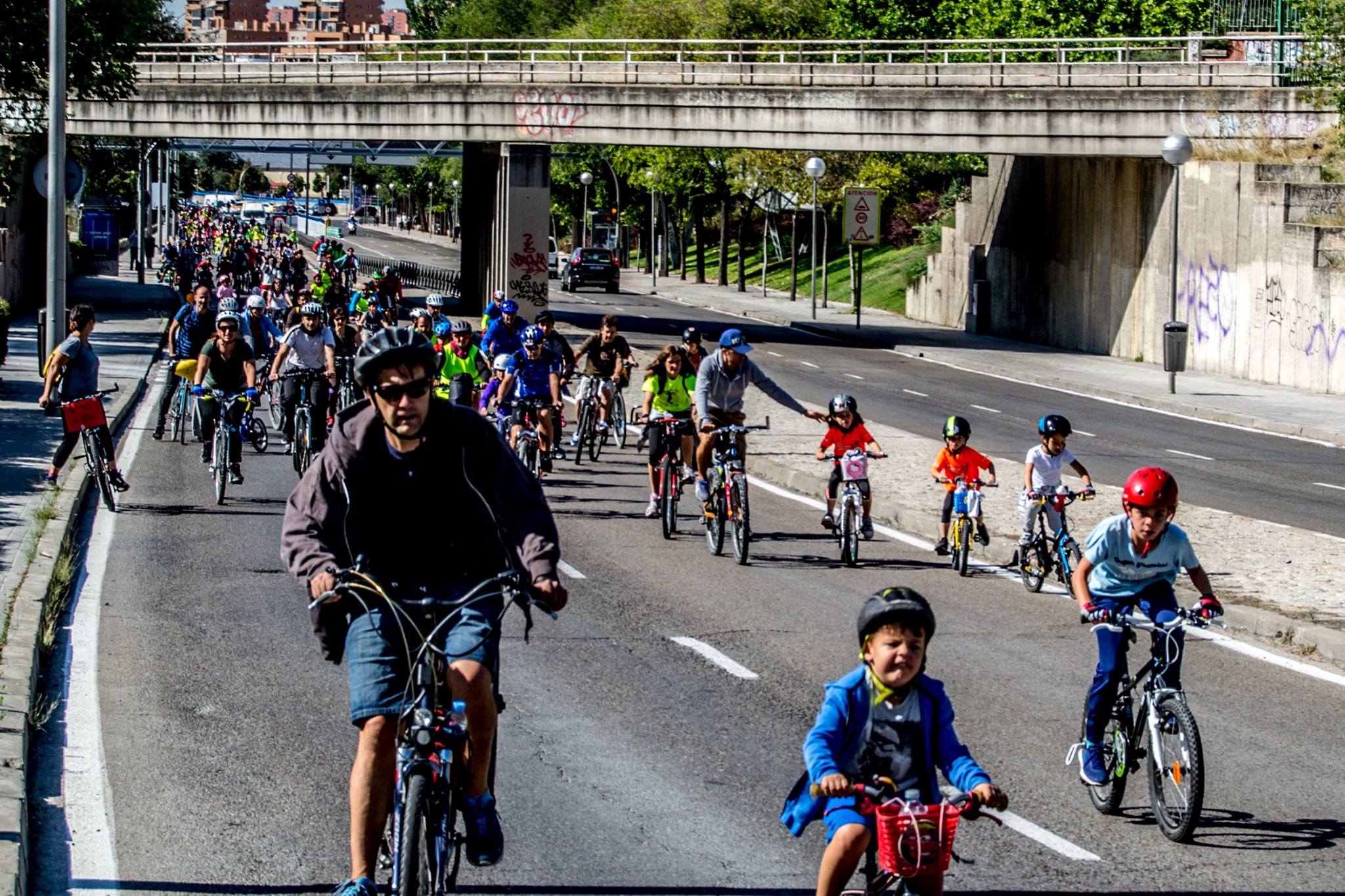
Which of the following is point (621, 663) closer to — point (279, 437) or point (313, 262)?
point (279, 437)

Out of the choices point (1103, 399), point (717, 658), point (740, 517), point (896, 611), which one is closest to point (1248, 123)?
point (1103, 399)

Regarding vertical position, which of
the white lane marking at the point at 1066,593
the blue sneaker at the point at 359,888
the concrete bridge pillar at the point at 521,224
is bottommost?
Result: the white lane marking at the point at 1066,593

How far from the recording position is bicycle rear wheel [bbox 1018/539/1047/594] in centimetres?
1438

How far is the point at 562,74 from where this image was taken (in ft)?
171

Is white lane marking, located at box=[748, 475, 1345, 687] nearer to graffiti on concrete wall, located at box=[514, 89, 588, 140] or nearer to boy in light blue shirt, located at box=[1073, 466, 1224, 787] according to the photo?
boy in light blue shirt, located at box=[1073, 466, 1224, 787]

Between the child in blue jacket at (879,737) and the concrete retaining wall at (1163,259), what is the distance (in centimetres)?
3148

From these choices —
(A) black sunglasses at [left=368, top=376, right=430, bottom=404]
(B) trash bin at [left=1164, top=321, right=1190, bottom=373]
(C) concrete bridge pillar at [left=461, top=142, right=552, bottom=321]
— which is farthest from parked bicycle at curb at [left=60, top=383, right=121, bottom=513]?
(C) concrete bridge pillar at [left=461, top=142, right=552, bottom=321]

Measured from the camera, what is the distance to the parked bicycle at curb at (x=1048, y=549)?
1438 centimetres

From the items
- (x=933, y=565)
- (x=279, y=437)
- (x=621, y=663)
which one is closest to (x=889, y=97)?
(x=279, y=437)

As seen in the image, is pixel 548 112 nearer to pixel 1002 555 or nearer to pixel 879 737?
pixel 1002 555

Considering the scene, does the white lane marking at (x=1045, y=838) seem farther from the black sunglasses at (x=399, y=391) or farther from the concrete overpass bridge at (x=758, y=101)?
the concrete overpass bridge at (x=758, y=101)

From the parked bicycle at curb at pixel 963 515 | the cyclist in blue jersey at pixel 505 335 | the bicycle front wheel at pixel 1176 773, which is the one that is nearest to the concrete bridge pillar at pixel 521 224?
the cyclist in blue jersey at pixel 505 335

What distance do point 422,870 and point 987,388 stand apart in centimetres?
3296

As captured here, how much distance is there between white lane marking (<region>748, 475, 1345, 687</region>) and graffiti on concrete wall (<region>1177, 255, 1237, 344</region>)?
65.5 feet
